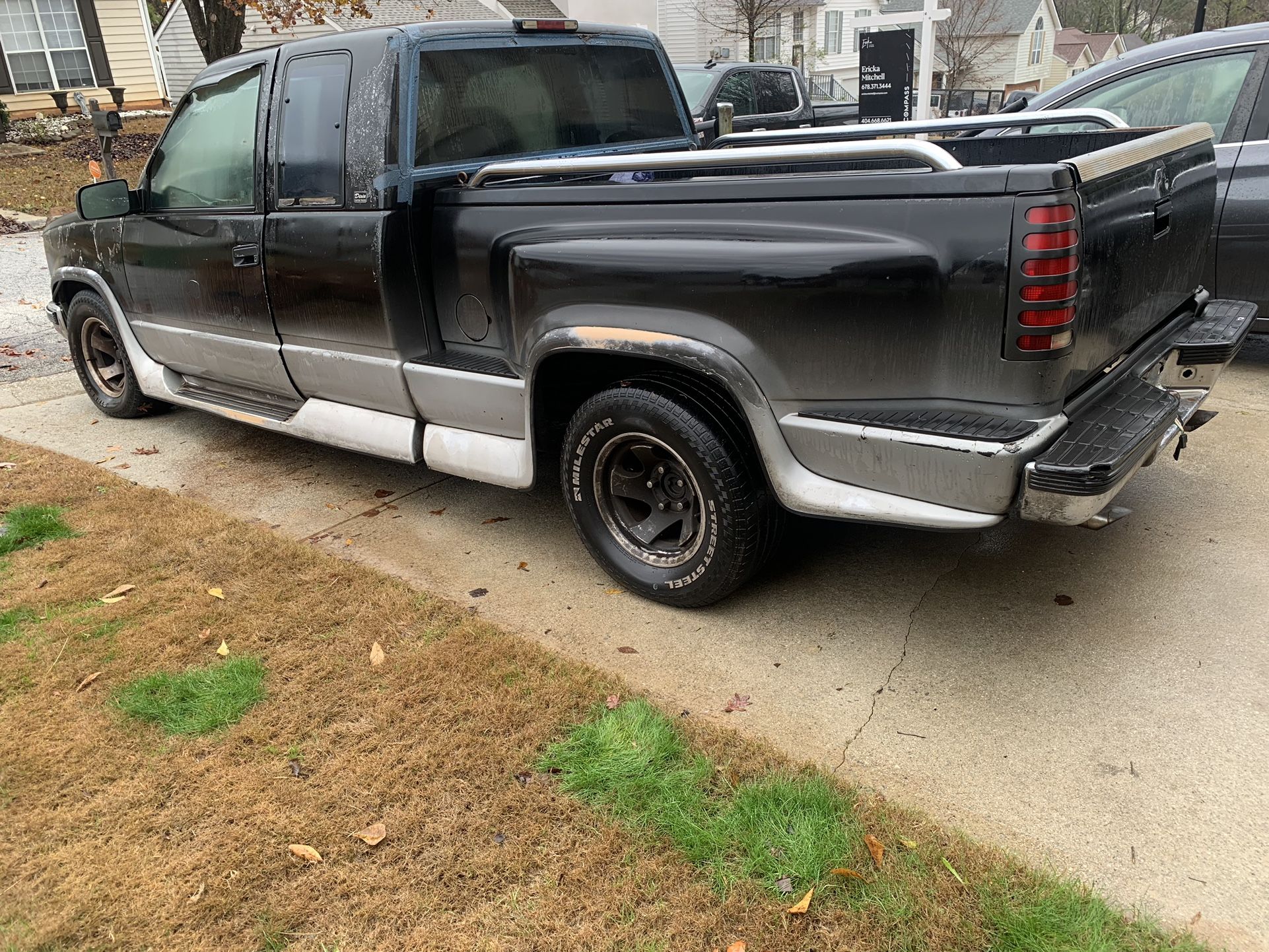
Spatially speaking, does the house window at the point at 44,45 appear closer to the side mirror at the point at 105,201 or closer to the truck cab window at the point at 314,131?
the side mirror at the point at 105,201

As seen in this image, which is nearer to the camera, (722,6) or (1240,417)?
(1240,417)

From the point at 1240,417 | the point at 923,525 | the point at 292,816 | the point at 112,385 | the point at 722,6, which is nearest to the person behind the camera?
the point at 292,816

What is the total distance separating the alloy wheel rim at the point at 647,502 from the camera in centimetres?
350

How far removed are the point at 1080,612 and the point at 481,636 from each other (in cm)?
213

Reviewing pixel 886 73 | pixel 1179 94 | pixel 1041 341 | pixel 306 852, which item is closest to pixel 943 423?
pixel 1041 341

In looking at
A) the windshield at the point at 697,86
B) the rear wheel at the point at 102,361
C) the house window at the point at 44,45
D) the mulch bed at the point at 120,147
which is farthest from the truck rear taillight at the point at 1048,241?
the house window at the point at 44,45

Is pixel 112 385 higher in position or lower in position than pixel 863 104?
lower

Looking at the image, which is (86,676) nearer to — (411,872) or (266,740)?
(266,740)

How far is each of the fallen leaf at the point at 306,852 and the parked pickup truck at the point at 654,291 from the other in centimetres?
152

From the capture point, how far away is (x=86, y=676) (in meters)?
3.32

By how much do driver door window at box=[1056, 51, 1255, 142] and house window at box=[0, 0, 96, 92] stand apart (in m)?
23.7

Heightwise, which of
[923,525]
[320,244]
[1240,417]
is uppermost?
[320,244]

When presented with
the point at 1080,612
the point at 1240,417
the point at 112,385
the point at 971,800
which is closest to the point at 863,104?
the point at 1240,417

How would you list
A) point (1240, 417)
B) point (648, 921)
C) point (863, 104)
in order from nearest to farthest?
point (648, 921)
point (1240, 417)
point (863, 104)
